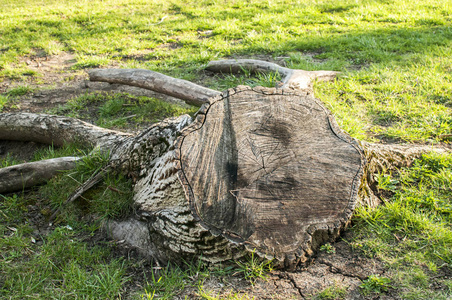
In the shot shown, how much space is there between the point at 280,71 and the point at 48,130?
125 inches

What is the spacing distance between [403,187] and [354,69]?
11.0 ft

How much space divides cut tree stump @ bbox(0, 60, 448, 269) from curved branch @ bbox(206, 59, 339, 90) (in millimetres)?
1906

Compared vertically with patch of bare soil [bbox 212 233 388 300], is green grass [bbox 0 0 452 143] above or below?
above

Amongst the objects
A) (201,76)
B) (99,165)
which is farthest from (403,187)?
(201,76)

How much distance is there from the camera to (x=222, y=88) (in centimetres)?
522

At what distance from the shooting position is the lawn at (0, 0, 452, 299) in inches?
92.3

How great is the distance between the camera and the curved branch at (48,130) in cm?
379

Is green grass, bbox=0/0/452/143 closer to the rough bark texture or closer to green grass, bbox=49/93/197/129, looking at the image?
green grass, bbox=49/93/197/129

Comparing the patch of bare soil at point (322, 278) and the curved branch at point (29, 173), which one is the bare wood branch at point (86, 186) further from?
the patch of bare soil at point (322, 278)

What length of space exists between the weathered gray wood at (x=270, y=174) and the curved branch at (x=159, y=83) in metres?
1.91

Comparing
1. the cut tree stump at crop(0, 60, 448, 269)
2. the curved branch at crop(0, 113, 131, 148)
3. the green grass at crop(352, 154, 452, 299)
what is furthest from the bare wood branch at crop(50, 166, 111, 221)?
the green grass at crop(352, 154, 452, 299)

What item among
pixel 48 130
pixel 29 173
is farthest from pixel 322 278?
pixel 48 130

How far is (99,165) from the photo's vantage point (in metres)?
3.22

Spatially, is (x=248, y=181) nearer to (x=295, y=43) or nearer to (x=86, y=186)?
(x=86, y=186)
